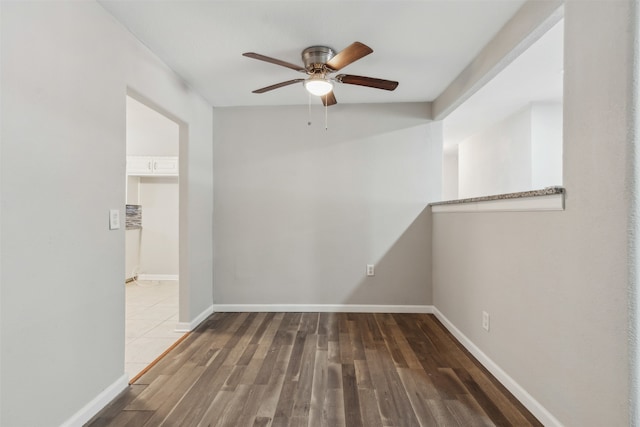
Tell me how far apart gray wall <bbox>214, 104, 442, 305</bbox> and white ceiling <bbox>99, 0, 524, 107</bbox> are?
27.4 inches

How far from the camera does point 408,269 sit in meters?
3.32

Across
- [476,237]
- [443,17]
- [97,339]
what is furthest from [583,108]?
[97,339]

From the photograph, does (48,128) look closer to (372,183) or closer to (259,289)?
(259,289)

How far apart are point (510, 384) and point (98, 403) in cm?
232

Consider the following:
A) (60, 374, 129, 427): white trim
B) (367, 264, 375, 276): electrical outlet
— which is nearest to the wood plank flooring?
(60, 374, 129, 427): white trim

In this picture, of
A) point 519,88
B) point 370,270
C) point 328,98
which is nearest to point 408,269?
point 370,270

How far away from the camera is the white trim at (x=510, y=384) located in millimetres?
1538

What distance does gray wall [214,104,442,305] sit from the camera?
3326 millimetres

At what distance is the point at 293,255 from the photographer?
3.37 metres

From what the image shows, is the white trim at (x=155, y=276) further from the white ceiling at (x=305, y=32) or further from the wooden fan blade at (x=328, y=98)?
the wooden fan blade at (x=328, y=98)

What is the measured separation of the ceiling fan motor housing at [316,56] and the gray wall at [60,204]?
1.14 metres

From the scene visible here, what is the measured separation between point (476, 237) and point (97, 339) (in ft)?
8.18

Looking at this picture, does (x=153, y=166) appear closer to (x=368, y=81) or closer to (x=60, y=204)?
(x=60, y=204)

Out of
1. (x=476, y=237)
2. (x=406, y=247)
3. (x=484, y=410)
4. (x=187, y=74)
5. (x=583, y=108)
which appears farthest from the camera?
(x=406, y=247)
